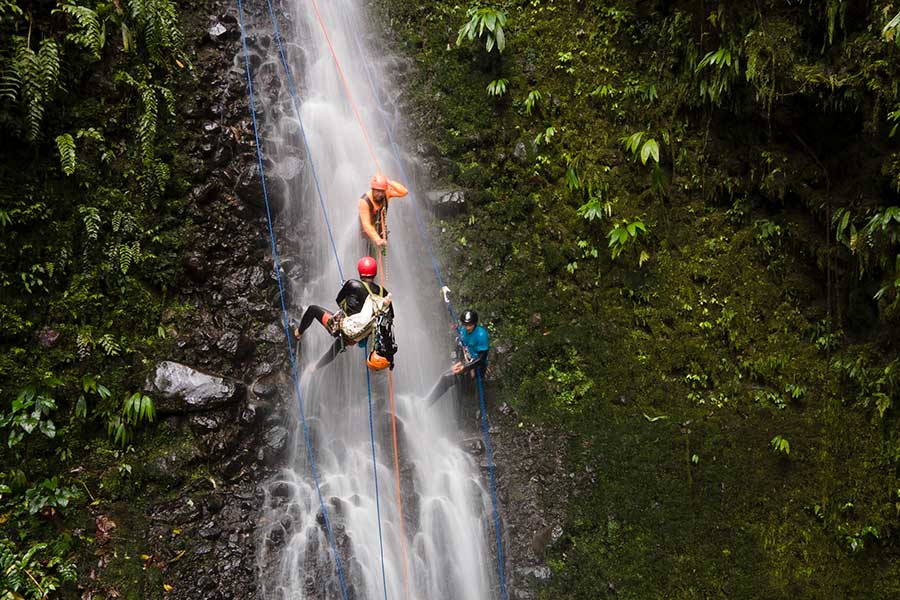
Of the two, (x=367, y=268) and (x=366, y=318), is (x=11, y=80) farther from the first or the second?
(x=366, y=318)

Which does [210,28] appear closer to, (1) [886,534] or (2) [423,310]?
(2) [423,310]

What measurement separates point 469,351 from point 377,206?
80.9 inches

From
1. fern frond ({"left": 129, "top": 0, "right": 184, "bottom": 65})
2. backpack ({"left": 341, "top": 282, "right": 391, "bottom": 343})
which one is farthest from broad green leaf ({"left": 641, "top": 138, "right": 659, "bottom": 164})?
fern frond ({"left": 129, "top": 0, "right": 184, "bottom": 65})

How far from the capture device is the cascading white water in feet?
21.2

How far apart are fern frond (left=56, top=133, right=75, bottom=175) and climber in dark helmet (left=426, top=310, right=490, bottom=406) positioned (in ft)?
14.1

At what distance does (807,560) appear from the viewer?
6.54 meters

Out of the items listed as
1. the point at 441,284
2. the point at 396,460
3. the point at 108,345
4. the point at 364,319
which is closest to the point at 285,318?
the point at 364,319

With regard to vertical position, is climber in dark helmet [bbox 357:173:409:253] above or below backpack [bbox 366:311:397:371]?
above

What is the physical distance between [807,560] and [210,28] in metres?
9.72

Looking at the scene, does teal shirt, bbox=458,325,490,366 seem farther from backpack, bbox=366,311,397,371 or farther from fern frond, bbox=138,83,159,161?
fern frond, bbox=138,83,159,161

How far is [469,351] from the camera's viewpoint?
711cm

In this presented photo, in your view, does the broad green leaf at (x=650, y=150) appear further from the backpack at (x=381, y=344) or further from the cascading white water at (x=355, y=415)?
the backpack at (x=381, y=344)

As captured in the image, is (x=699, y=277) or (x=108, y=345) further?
(x=699, y=277)

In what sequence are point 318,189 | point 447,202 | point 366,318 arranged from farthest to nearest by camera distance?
point 447,202 < point 318,189 < point 366,318
